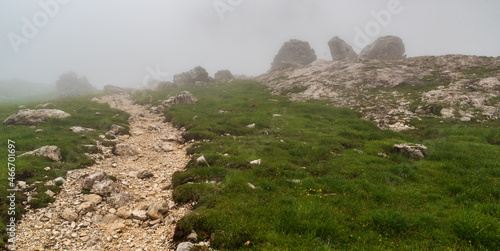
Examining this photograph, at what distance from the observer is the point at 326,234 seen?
8133 millimetres

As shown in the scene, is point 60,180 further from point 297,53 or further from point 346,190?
point 297,53

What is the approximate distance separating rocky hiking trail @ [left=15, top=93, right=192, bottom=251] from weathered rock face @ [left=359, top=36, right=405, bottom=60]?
67.6 meters

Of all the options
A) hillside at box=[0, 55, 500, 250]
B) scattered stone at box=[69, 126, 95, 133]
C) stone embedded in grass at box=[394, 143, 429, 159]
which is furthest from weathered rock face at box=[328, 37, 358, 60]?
scattered stone at box=[69, 126, 95, 133]

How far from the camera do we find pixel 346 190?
11.2 metres

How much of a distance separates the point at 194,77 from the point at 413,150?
64472 mm

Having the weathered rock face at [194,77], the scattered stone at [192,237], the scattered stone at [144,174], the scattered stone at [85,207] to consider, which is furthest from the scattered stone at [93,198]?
the weathered rock face at [194,77]

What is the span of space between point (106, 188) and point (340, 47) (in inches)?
3058

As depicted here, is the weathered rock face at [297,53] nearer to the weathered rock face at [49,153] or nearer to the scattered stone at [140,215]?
the weathered rock face at [49,153]

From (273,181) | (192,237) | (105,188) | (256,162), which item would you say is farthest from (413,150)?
(105,188)

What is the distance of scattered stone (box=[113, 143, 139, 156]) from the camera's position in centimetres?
1769

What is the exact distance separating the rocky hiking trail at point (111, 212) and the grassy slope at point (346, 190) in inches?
45.2

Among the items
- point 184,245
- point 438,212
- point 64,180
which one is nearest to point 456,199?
point 438,212

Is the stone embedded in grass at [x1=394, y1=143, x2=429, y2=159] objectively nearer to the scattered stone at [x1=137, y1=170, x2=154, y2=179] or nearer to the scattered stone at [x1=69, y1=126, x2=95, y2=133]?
the scattered stone at [x1=137, y1=170, x2=154, y2=179]

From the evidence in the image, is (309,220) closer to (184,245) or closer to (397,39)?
(184,245)
